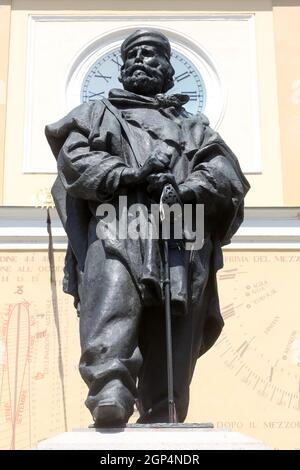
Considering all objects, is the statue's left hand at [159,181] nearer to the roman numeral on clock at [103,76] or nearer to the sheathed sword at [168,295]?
the sheathed sword at [168,295]

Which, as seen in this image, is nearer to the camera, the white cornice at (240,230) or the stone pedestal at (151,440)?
the stone pedestal at (151,440)

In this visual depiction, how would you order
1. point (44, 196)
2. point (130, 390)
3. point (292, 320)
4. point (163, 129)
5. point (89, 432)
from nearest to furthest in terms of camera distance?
point (89, 432), point (130, 390), point (163, 129), point (292, 320), point (44, 196)

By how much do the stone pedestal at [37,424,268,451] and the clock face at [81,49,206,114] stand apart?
587 cm

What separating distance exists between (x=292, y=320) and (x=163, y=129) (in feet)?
13.9

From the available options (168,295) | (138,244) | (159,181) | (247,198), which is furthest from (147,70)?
(247,198)

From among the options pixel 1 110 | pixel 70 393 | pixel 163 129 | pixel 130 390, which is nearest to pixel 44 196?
pixel 1 110

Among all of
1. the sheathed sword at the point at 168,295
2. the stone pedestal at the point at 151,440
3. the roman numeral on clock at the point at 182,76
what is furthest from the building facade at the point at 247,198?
the stone pedestal at the point at 151,440

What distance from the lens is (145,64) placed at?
8.32 feet

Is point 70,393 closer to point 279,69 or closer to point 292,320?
point 292,320

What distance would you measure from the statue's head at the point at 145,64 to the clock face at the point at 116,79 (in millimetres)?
5007

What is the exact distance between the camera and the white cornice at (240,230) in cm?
678

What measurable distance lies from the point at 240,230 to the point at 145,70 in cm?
437

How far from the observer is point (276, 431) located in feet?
19.7

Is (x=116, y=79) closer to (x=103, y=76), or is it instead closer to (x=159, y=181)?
(x=103, y=76)
